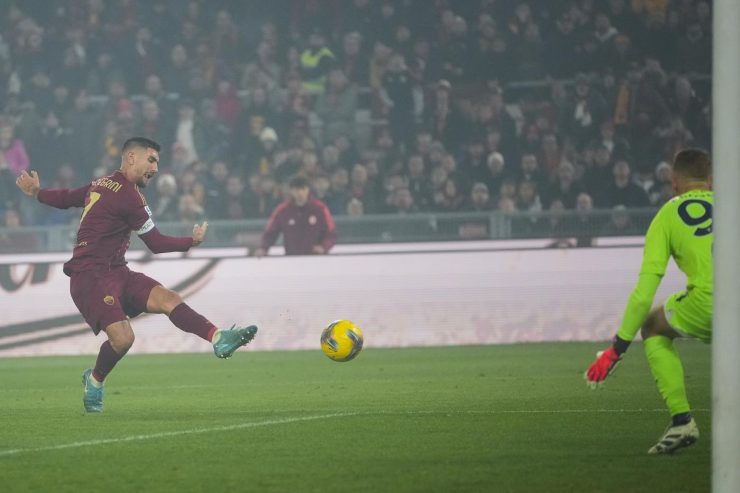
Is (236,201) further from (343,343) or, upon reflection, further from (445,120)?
(343,343)

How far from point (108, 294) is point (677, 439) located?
4.56 m

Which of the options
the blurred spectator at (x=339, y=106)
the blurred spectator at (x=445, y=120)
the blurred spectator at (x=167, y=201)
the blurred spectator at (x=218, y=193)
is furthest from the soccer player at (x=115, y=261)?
the blurred spectator at (x=339, y=106)

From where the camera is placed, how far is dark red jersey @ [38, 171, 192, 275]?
33.1ft

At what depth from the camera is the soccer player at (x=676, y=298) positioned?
7.04 metres

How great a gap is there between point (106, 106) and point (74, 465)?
15.6 meters

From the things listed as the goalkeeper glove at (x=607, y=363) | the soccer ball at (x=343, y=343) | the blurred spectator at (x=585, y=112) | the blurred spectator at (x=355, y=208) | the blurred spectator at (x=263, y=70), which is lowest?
the soccer ball at (x=343, y=343)

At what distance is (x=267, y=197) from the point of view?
19969 mm

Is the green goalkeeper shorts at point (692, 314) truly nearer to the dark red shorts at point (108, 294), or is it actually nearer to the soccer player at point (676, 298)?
the soccer player at point (676, 298)

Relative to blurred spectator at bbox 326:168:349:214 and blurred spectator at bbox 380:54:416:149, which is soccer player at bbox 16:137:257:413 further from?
blurred spectator at bbox 380:54:416:149

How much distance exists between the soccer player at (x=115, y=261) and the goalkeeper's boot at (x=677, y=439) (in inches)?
145

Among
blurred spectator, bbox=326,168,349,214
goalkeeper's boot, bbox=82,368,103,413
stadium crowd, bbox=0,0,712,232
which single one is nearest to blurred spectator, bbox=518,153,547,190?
stadium crowd, bbox=0,0,712,232

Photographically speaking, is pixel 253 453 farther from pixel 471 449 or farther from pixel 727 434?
pixel 727 434

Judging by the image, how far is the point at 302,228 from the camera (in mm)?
17812

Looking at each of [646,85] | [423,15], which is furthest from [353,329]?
[423,15]
